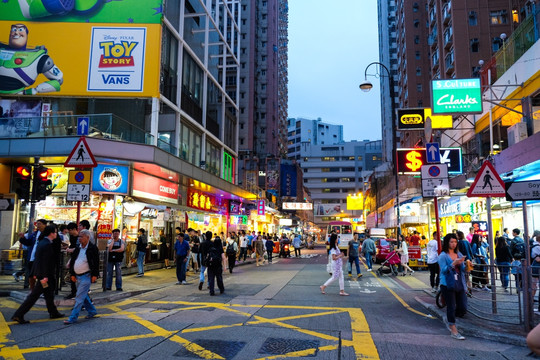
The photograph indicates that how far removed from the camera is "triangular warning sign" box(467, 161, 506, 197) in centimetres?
795

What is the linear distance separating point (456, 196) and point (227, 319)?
1996 centimetres

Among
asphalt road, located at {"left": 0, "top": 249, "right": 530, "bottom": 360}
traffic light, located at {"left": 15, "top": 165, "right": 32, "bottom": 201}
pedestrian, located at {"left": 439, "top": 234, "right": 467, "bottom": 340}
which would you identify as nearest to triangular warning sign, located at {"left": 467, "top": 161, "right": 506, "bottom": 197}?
pedestrian, located at {"left": 439, "top": 234, "right": 467, "bottom": 340}

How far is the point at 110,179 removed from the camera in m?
16.8

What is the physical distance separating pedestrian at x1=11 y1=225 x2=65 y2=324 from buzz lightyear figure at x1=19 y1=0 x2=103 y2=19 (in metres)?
15.7

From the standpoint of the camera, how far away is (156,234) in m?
20.4

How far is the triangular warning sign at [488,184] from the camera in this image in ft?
26.1

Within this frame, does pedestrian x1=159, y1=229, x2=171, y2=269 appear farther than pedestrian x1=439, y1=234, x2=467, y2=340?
Yes

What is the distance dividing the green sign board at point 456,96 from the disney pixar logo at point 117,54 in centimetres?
1437

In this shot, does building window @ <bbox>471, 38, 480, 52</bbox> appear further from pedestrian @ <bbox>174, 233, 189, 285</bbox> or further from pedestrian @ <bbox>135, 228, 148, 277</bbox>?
pedestrian @ <bbox>135, 228, 148, 277</bbox>

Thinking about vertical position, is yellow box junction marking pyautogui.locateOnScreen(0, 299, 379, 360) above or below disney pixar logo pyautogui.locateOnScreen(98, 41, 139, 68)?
below

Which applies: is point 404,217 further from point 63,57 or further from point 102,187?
point 63,57

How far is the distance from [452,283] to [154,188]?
1573 centimetres

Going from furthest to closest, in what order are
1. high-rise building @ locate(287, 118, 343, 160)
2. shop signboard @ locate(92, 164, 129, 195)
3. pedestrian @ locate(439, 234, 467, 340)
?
high-rise building @ locate(287, 118, 343, 160) → shop signboard @ locate(92, 164, 129, 195) → pedestrian @ locate(439, 234, 467, 340)

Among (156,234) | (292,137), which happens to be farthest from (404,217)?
(292,137)
